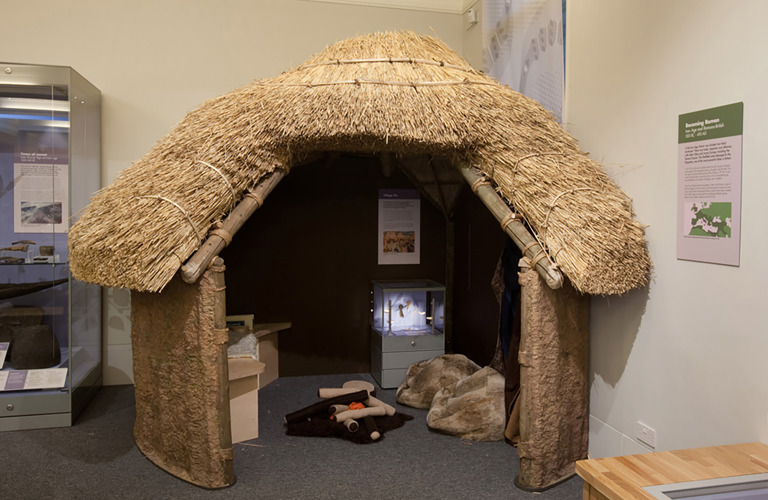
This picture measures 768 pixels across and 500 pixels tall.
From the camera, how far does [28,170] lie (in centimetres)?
397

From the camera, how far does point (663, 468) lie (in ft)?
7.07

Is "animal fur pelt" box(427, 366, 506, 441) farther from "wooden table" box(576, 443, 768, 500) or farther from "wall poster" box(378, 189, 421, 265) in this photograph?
"wall poster" box(378, 189, 421, 265)

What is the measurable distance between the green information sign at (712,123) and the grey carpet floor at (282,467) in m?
1.91

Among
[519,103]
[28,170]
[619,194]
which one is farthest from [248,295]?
[619,194]

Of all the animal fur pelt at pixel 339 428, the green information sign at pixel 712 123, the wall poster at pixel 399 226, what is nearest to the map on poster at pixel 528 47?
the green information sign at pixel 712 123

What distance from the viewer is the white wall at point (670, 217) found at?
2.37 m

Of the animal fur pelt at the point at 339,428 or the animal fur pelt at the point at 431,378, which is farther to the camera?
the animal fur pelt at the point at 431,378

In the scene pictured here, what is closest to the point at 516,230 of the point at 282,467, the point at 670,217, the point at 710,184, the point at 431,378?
the point at 670,217

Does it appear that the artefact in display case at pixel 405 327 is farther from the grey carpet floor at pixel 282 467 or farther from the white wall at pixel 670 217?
the white wall at pixel 670 217

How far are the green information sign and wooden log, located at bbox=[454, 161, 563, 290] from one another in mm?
854

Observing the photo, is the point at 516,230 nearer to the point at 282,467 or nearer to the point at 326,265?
the point at 282,467

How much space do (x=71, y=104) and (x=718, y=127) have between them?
3.97 metres

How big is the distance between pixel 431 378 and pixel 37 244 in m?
3.00

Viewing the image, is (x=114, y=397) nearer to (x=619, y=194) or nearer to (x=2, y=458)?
(x=2, y=458)
